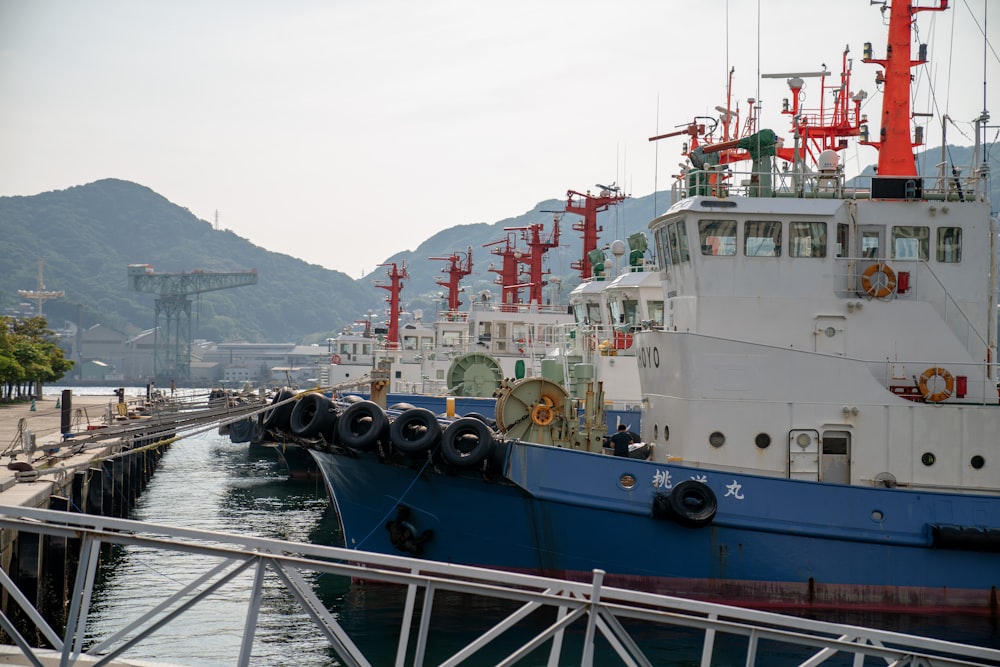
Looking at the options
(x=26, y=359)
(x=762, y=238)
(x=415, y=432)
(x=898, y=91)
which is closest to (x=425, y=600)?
(x=415, y=432)

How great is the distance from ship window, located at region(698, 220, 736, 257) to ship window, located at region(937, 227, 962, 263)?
3.05m

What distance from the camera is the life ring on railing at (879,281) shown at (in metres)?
15.4

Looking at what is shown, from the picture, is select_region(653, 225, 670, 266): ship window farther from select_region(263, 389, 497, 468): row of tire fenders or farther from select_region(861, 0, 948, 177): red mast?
select_region(263, 389, 497, 468): row of tire fenders

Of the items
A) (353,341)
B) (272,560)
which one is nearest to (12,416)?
(353,341)

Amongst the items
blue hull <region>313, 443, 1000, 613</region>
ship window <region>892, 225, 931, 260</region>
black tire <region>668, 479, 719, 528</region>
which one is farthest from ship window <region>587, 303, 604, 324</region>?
black tire <region>668, 479, 719, 528</region>

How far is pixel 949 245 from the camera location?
15797mm

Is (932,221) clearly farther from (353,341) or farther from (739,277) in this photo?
(353,341)

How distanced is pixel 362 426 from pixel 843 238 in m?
7.49

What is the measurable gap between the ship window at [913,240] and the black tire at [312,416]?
8525 millimetres

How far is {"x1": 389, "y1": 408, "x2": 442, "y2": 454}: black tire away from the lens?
14766mm

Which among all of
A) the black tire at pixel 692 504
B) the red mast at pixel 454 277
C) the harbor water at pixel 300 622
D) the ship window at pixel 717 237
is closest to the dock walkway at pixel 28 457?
the harbor water at pixel 300 622

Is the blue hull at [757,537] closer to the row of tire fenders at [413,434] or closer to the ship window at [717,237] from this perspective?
the row of tire fenders at [413,434]

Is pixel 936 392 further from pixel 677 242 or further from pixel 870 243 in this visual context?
pixel 677 242

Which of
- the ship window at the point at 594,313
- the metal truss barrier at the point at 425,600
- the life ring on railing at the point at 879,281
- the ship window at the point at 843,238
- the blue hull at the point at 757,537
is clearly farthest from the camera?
the ship window at the point at 594,313
